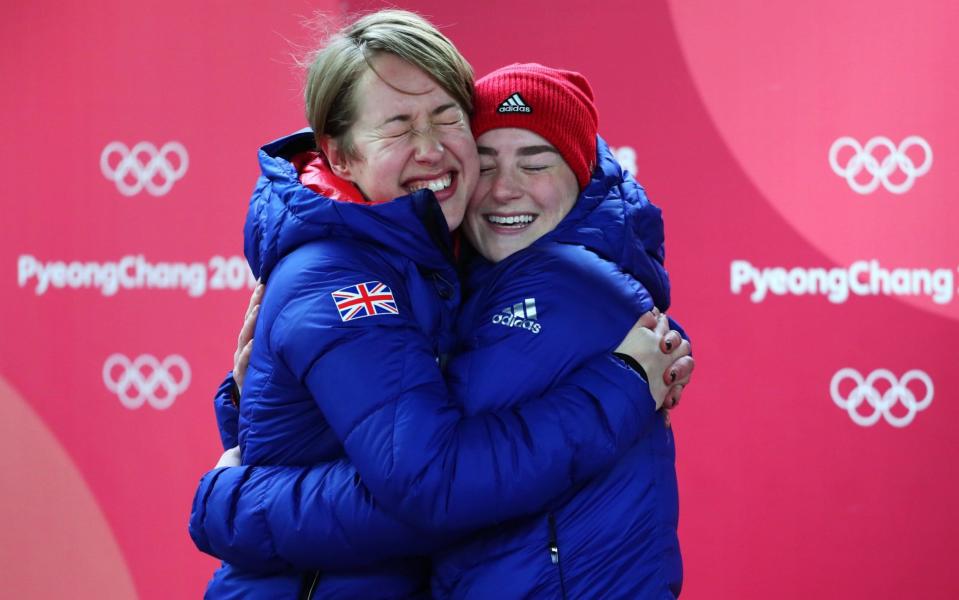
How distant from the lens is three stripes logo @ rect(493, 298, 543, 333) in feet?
5.53

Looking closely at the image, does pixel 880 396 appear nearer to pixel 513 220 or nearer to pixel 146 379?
pixel 513 220

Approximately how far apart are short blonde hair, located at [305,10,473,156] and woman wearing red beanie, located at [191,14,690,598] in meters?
0.08

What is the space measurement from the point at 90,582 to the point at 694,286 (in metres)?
2.10

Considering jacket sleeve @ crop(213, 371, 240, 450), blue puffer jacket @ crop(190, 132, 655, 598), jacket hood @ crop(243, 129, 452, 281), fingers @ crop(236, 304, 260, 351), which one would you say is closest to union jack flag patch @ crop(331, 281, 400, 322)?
blue puffer jacket @ crop(190, 132, 655, 598)

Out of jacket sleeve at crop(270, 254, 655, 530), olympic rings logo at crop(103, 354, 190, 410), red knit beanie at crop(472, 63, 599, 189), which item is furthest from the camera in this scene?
olympic rings logo at crop(103, 354, 190, 410)

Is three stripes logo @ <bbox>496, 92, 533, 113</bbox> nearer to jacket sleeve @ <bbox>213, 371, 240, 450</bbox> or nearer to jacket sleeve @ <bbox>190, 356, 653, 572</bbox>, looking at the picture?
jacket sleeve @ <bbox>190, 356, 653, 572</bbox>

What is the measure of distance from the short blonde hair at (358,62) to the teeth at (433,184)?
4.6 inches

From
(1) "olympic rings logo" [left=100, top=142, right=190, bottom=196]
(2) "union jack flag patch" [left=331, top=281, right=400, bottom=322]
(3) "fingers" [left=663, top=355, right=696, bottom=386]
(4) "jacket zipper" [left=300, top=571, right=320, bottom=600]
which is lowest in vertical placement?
(4) "jacket zipper" [left=300, top=571, right=320, bottom=600]

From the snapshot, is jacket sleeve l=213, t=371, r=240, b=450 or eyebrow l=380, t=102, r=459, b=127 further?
jacket sleeve l=213, t=371, r=240, b=450

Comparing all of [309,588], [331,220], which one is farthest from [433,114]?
[309,588]

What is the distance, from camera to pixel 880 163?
3.12 meters

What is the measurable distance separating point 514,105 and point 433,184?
215 millimetres

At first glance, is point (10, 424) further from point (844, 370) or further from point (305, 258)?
point (844, 370)

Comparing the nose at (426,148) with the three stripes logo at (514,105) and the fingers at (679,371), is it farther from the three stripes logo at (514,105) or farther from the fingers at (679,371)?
the fingers at (679,371)
